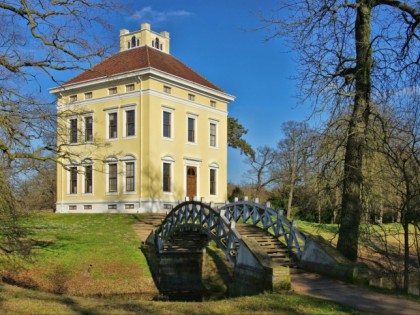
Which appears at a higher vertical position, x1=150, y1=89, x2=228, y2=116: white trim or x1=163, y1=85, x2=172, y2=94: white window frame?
x1=163, y1=85, x2=172, y2=94: white window frame

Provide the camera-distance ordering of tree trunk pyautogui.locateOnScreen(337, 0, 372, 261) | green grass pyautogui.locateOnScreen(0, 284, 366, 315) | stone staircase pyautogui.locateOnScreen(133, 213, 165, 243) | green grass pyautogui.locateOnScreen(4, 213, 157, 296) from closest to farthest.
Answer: green grass pyautogui.locateOnScreen(0, 284, 366, 315) < tree trunk pyautogui.locateOnScreen(337, 0, 372, 261) < green grass pyautogui.locateOnScreen(4, 213, 157, 296) < stone staircase pyautogui.locateOnScreen(133, 213, 165, 243)

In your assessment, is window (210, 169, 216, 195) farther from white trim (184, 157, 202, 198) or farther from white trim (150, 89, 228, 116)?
white trim (150, 89, 228, 116)

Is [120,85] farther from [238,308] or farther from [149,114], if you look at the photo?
[238,308]

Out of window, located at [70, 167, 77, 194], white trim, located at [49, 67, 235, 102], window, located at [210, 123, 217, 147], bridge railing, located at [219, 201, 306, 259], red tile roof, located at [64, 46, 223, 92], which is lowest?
bridge railing, located at [219, 201, 306, 259]

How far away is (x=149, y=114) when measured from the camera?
33.1m

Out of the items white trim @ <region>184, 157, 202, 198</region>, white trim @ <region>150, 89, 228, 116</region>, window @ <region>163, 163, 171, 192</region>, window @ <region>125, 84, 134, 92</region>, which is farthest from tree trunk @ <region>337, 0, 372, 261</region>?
window @ <region>125, 84, 134, 92</region>

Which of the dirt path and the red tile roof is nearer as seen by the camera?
the dirt path

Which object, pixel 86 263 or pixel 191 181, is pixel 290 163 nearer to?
pixel 191 181

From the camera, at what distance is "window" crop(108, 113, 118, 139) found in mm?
35125

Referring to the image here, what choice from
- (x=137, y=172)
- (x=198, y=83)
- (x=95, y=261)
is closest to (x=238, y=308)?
(x=95, y=261)

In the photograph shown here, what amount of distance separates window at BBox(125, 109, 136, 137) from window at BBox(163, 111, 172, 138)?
2.23 meters

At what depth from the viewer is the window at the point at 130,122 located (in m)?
34.2

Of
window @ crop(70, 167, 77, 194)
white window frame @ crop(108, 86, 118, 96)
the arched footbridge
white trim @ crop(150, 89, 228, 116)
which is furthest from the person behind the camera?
window @ crop(70, 167, 77, 194)

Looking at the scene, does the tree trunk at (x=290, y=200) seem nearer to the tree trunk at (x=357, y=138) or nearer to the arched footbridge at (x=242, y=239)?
the arched footbridge at (x=242, y=239)
